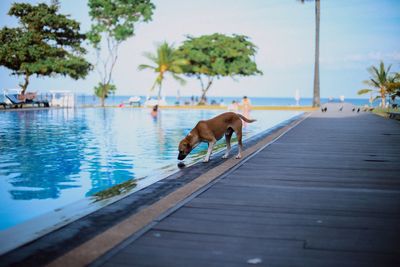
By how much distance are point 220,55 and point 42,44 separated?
56.3 feet

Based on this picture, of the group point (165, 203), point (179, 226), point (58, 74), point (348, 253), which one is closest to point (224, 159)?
point (165, 203)

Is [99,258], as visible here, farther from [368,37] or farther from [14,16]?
[368,37]

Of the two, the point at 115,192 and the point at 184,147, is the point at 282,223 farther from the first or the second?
the point at 184,147

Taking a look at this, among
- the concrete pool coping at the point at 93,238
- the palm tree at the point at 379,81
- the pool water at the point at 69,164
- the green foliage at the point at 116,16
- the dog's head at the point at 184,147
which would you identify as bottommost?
the pool water at the point at 69,164

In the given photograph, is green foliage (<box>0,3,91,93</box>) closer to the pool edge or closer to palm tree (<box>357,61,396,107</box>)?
palm tree (<box>357,61,396,107</box>)

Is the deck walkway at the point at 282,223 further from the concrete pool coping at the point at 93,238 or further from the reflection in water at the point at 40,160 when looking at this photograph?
the reflection in water at the point at 40,160

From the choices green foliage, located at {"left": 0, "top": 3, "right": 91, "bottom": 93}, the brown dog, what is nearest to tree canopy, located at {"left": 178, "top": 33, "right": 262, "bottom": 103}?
green foliage, located at {"left": 0, "top": 3, "right": 91, "bottom": 93}

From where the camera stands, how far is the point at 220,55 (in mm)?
43938

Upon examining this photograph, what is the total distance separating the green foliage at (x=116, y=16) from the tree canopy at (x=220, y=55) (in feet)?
17.6

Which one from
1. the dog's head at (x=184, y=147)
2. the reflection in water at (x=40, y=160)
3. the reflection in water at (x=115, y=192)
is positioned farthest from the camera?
the dog's head at (x=184, y=147)

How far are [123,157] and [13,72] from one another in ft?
92.0

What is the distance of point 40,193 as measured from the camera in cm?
718

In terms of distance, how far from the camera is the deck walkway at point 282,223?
10.1ft

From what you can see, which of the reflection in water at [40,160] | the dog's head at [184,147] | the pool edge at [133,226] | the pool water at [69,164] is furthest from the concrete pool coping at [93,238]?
the reflection in water at [40,160]
